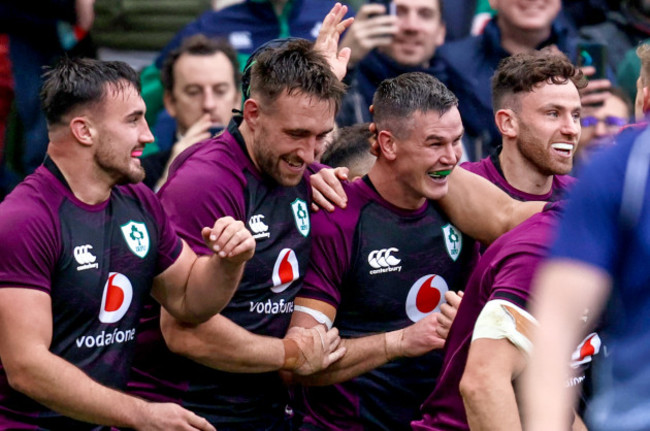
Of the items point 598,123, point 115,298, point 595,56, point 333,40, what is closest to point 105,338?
point 115,298

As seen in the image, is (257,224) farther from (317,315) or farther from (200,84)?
(200,84)

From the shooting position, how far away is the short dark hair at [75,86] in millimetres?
4484

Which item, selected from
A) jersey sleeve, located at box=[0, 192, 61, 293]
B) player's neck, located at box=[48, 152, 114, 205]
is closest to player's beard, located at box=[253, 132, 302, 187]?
player's neck, located at box=[48, 152, 114, 205]

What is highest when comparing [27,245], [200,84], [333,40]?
[333,40]

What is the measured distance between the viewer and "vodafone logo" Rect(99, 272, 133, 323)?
4422 mm

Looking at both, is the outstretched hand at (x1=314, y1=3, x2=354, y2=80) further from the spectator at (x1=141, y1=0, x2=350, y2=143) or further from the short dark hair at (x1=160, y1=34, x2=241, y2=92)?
the spectator at (x1=141, y1=0, x2=350, y2=143)

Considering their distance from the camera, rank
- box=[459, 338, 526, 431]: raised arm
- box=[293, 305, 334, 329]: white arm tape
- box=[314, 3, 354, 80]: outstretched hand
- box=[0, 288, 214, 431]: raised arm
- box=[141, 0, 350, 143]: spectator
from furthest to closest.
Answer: box=[141, 0, 350, 143]: spectator → box=[314, 3, 354, 80]: outstretched hand → box=[293, 305, 334, 329]: white arm tape → box=[0, 288, 214, 431]: raised arm → box=[459, 338, 526, 431]: raised arm

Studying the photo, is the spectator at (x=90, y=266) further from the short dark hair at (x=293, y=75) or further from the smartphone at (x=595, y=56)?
the smartphone at (x=595, y=56)

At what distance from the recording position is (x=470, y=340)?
13.8 ft

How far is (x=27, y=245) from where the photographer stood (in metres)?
4.17

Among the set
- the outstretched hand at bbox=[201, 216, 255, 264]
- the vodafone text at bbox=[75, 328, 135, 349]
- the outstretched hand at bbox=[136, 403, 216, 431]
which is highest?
the outstretched hand at bbox=[201, 216, 255, 264]

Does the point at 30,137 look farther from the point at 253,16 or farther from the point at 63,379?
the point at 63,379

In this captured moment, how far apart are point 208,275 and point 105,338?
425mm

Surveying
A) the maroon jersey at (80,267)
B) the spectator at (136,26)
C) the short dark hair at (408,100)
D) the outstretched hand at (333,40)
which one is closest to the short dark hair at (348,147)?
the outstretched hand at (333,40)
